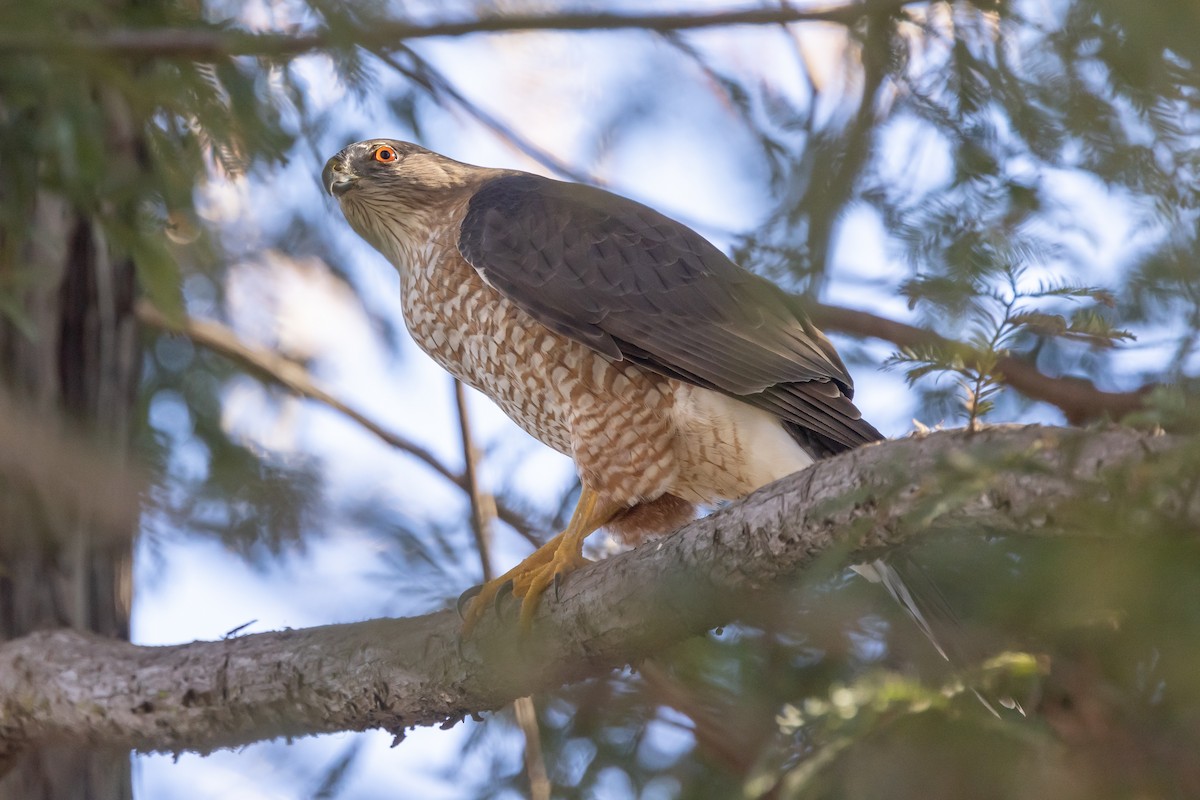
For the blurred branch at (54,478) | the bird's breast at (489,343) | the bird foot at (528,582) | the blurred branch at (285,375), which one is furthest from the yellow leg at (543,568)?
the blurred branch at (54,478)

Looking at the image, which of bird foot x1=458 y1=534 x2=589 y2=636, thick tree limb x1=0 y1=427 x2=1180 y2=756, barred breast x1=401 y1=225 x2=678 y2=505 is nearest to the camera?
thick tree limb x1=0 y1=427 x2=1180 y2=756

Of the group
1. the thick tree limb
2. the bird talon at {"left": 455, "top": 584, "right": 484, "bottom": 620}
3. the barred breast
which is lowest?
the thick tree limb

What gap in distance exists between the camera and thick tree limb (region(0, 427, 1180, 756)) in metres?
2.11

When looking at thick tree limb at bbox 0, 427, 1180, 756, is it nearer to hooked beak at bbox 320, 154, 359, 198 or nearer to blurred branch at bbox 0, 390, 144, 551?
blurred branch at bbox 0, 390, 144, 551

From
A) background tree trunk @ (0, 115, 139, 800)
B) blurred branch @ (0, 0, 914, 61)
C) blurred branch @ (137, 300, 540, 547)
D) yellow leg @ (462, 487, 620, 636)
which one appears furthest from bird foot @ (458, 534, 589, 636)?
blurred branch @ (0, 0, 914, 61)

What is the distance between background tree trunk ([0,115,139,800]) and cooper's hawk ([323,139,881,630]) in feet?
4.06

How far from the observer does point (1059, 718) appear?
3004 mm

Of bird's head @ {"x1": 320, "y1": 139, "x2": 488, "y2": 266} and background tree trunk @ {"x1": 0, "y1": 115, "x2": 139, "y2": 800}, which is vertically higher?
bird's head @ {"x1": 320, "y1": 139, "x2": 488, "y2": 266}

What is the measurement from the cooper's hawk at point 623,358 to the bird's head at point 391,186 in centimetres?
42

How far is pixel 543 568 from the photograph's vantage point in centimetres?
337

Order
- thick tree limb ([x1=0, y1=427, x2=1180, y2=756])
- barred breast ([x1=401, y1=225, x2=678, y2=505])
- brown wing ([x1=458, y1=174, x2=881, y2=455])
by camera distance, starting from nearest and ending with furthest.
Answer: thick tree limb ([x1=0, y1=427, x2=1180, y2=756]) → brown wing ([x1=458, y1=174, x2=881, y2=455]) → barred breast ([x1=401, y1=225, x2=678, y2=505])

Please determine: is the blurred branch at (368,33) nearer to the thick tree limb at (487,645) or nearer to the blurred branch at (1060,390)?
the blurred branch at (1060,390)

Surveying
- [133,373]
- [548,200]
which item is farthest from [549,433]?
[133,373]

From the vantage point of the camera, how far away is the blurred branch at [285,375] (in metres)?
4.54
